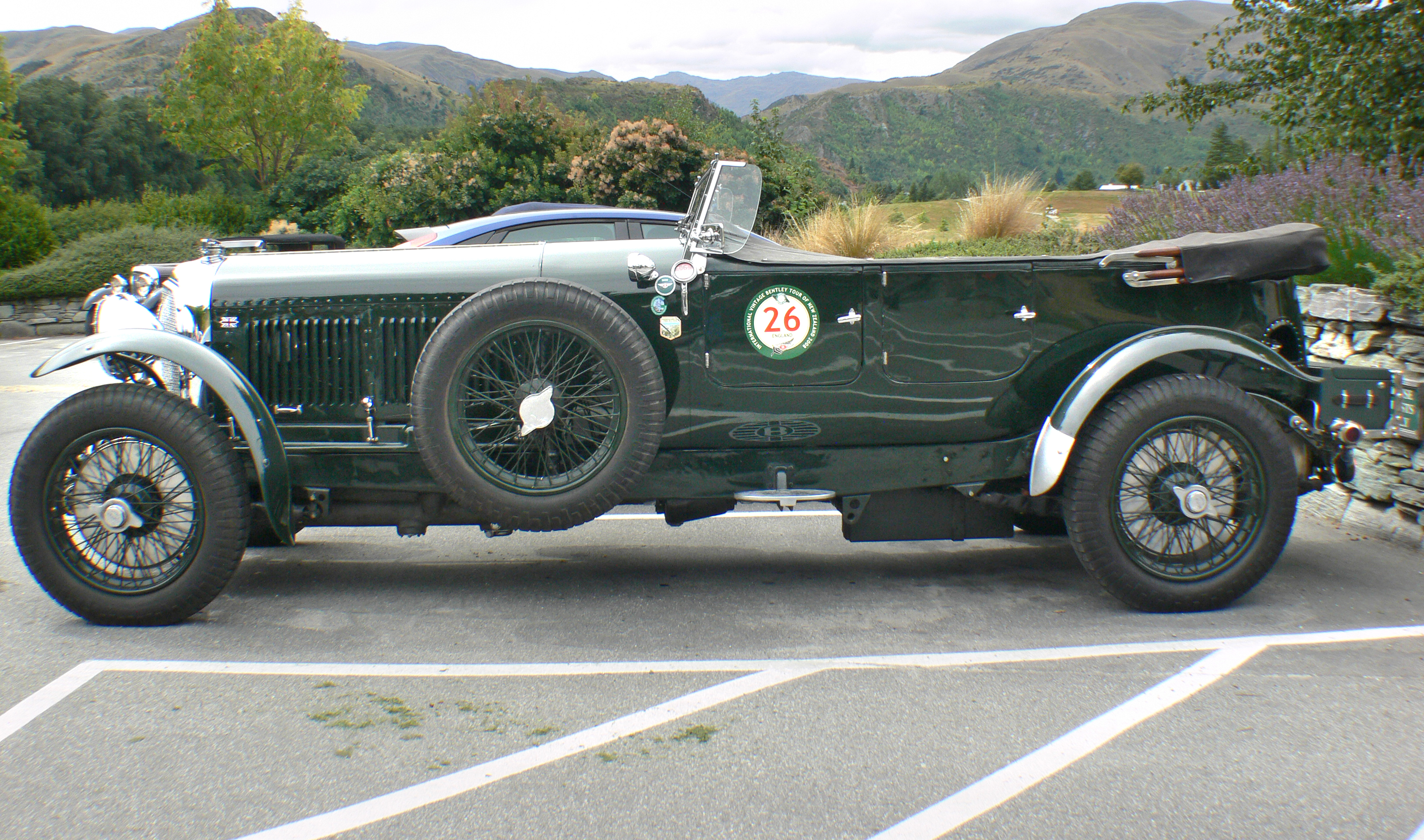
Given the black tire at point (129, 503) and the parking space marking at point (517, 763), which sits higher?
the black tire at point (129, 503)

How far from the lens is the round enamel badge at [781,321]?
379 centimetres

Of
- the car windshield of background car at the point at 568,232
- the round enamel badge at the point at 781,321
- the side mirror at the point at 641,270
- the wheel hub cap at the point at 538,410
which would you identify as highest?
the car windshield of background car at the point at 568,232

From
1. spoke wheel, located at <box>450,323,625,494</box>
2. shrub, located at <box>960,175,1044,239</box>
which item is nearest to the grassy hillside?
shrub, located at <box>960,175,1044,239</box>

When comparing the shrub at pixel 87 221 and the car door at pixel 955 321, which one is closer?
the car door at pixel 955 321

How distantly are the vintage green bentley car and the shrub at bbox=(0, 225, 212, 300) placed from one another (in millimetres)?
16193

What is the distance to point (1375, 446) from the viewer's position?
505 cm

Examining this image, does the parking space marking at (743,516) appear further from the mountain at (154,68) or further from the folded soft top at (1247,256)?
the mountain at (154,68)

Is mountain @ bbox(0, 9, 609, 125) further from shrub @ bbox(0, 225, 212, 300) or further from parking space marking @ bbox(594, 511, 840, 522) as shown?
parking space marking @ bbox(594, 511, 840, 522)

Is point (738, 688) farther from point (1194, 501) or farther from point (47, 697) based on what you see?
point (47, 697)

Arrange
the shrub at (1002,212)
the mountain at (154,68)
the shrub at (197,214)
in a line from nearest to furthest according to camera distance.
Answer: the shrub at (1002,212) → the shrub at (197,214) → the mountain at (154,68)

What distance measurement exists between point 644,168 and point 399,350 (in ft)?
40.1

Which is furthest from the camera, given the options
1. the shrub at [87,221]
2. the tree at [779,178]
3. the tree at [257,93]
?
the tree at [257,93]

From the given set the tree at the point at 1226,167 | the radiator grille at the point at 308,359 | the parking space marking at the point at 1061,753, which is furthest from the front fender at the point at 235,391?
the tree at the point at 1226,167

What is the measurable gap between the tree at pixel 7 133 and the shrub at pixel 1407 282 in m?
32.5
